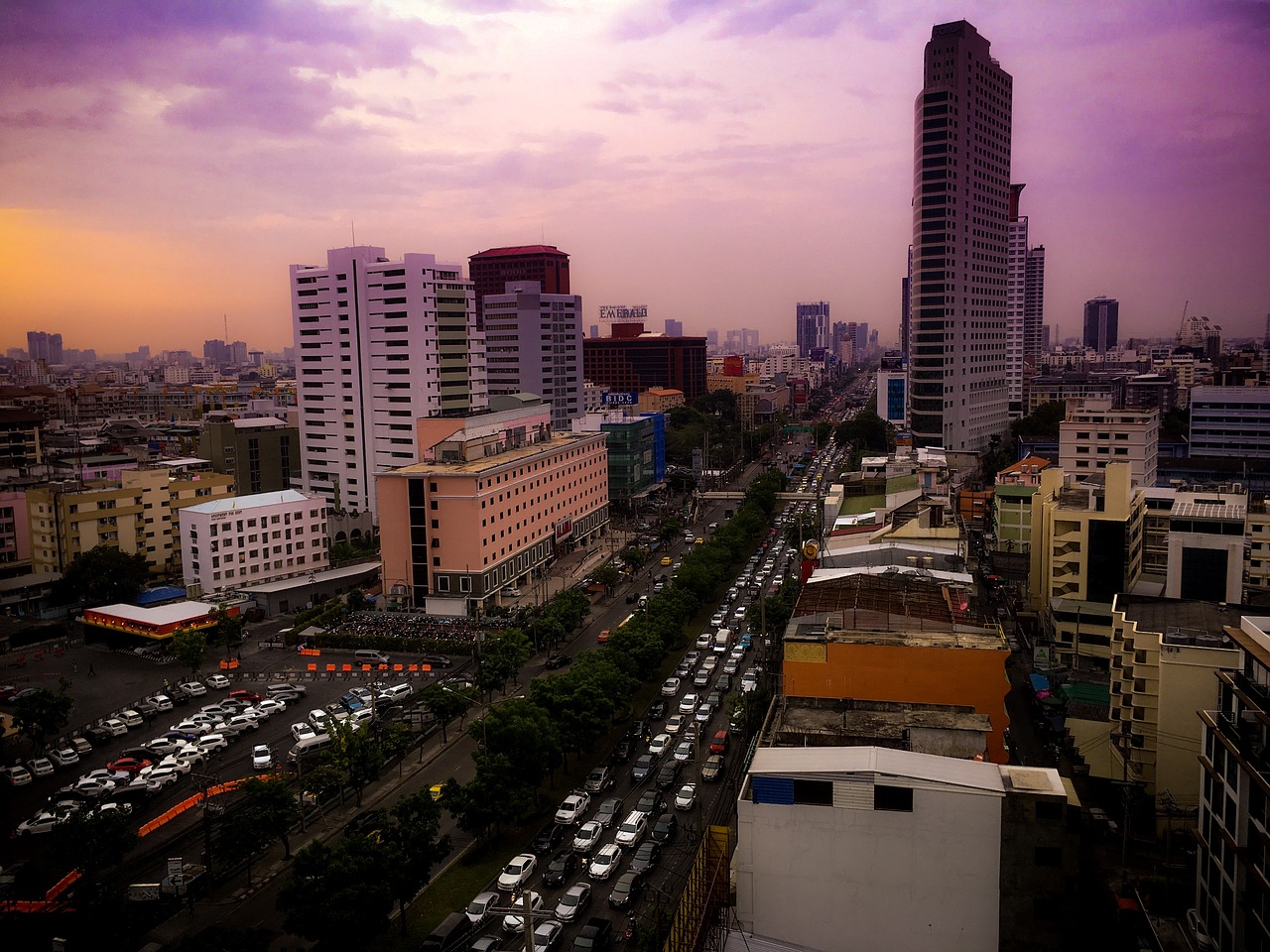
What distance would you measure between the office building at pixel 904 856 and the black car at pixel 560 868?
9.77 ft

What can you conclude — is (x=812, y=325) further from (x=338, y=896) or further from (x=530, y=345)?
(x=338, y=896)

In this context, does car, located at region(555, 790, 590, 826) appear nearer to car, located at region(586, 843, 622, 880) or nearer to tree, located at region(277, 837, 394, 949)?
car, located at region(586, 843, 622, 880)

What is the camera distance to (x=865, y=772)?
7.50m

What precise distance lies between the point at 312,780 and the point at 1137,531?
15732mm

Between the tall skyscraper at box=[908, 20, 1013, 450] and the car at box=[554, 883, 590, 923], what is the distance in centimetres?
3089

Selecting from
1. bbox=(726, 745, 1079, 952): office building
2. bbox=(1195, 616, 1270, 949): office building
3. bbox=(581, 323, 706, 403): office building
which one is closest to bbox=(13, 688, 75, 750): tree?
bbox=(726, 745, 1079, 952): office building

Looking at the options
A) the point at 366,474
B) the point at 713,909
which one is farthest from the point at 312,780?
the point at 366,474

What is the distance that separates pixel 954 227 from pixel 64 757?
34.4 m

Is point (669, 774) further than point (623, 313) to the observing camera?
No

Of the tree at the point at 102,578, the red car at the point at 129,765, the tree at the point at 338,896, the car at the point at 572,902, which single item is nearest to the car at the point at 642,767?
the car at the point at 572,902

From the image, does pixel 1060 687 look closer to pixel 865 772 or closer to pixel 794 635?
pixel 794 635

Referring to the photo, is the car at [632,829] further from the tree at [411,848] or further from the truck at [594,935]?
the tree at [411,848]

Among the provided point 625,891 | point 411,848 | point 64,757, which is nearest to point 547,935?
point 625,891

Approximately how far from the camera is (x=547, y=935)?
909cm
